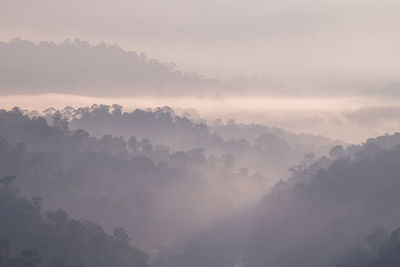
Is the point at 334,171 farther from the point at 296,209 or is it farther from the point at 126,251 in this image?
the point at 126,251

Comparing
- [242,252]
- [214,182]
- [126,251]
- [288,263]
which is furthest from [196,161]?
[126,251]

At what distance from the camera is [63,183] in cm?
12581

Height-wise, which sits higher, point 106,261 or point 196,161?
point 196,161

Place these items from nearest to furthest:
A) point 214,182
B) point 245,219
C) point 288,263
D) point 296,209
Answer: point 288,263
point 296,209
point 245,219
point 214,182

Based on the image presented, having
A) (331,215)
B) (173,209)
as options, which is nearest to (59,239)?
(331,215)

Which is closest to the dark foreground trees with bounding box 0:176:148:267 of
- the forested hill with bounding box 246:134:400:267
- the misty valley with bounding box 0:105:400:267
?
the misty valley with bounding box 0:105:400:267

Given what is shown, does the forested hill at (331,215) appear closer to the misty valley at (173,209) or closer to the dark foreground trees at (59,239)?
the misty valley at (173,209)

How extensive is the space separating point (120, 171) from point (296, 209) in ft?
118

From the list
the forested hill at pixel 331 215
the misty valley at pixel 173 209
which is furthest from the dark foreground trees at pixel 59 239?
the forested hill at pixel 331 215

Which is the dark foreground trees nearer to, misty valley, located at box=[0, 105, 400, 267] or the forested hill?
misty valley, located at box=[0, 105, 400, 267]

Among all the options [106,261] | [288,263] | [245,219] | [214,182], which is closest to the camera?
[106,261]

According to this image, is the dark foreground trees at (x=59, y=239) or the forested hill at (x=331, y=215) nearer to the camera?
the dark foreground trees at (x=59, y=239)

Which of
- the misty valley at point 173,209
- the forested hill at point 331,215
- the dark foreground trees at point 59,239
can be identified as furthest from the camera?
the forested hill at point 331,215

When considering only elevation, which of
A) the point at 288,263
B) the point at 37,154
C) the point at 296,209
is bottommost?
the point at 288,263
